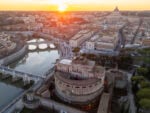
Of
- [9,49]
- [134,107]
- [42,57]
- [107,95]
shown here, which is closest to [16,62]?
[9,49]

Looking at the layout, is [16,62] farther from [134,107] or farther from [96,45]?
[134,107]

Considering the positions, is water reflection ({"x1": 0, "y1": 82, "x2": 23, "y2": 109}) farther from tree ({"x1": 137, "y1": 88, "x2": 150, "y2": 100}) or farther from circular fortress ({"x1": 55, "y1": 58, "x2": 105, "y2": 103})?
tree ({"x1": 137, "y1": 88, "x2": 150, "y2": 100})

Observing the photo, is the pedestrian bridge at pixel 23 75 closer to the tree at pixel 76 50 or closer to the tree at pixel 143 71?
the tree at pixel 143 71

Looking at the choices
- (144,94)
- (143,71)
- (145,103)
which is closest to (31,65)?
(143,71)

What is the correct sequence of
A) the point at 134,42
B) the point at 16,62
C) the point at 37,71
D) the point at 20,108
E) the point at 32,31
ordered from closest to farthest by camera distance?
the point at 20,108, the point at 37,71, the point at 16,62, the point at 134,42, the point at 32,31

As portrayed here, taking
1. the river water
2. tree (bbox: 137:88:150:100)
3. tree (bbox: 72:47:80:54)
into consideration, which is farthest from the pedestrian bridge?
tree (bbox: 72:47:80:54)

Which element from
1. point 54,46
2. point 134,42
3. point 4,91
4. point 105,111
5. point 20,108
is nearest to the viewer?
point 105,111
